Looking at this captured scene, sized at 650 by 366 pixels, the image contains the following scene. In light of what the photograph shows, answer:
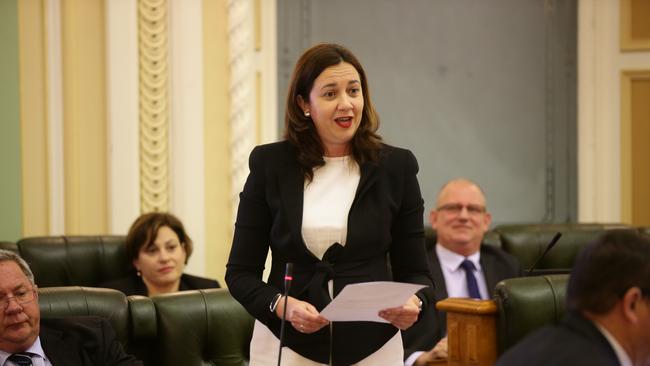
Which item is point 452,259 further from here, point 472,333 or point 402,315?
point 402,315

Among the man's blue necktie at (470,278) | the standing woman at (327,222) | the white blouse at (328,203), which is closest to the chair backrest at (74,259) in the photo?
the man's blue necktie at (470,278)

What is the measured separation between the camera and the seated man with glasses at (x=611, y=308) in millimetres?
1812

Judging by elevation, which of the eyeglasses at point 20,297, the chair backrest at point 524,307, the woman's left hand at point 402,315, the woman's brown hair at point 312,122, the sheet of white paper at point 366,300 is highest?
the woman's brown hair at point 312,122

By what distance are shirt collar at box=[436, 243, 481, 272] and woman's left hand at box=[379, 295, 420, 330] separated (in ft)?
7.94

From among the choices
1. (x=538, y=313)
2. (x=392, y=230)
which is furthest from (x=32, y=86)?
(x=392, y=230)

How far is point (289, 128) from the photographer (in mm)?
2502

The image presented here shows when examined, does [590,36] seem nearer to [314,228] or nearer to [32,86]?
[32,86]

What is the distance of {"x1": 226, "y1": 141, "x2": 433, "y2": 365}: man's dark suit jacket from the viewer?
2344 millimetres

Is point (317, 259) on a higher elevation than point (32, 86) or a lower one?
lower

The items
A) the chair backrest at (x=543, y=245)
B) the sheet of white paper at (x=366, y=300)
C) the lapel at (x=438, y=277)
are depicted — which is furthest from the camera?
the chair backrest at (x=543, y=245)

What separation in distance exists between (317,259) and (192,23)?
A: 3.55 metres

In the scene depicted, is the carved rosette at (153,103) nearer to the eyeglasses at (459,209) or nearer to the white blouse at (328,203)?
the eyeglasses at (459,209)

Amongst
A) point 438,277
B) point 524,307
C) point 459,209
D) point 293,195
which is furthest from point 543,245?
point 293,195

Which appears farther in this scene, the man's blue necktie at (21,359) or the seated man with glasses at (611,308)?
the man's blue necktie at (21,359)
